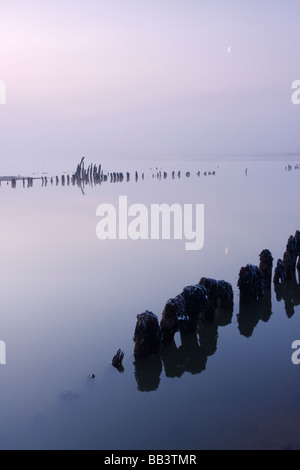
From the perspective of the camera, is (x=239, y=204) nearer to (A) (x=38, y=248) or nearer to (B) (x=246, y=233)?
(B) (x=246, y=233)

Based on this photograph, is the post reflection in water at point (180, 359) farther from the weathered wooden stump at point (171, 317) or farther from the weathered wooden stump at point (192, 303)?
the weathered wooden stump at point (192, 303)

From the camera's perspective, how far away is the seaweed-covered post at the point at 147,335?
10.3 metres

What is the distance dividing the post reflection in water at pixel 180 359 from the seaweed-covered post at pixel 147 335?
0.17 metres

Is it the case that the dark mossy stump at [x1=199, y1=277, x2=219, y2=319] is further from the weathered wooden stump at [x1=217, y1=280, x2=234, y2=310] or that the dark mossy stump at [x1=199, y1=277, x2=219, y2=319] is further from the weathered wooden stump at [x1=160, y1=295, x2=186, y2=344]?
the weathered wooden stump at [x1=160, y1=295, x2=186, y2=344]

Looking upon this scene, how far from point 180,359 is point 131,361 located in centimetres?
115

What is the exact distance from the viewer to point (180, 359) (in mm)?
10852

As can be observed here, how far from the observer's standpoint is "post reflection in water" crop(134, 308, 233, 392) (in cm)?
998

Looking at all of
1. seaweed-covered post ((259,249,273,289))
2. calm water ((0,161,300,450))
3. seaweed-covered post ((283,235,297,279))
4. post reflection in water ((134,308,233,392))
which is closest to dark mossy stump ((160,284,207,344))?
post reflection in water ((134,308,233,392))

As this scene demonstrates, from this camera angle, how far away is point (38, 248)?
22.8m
